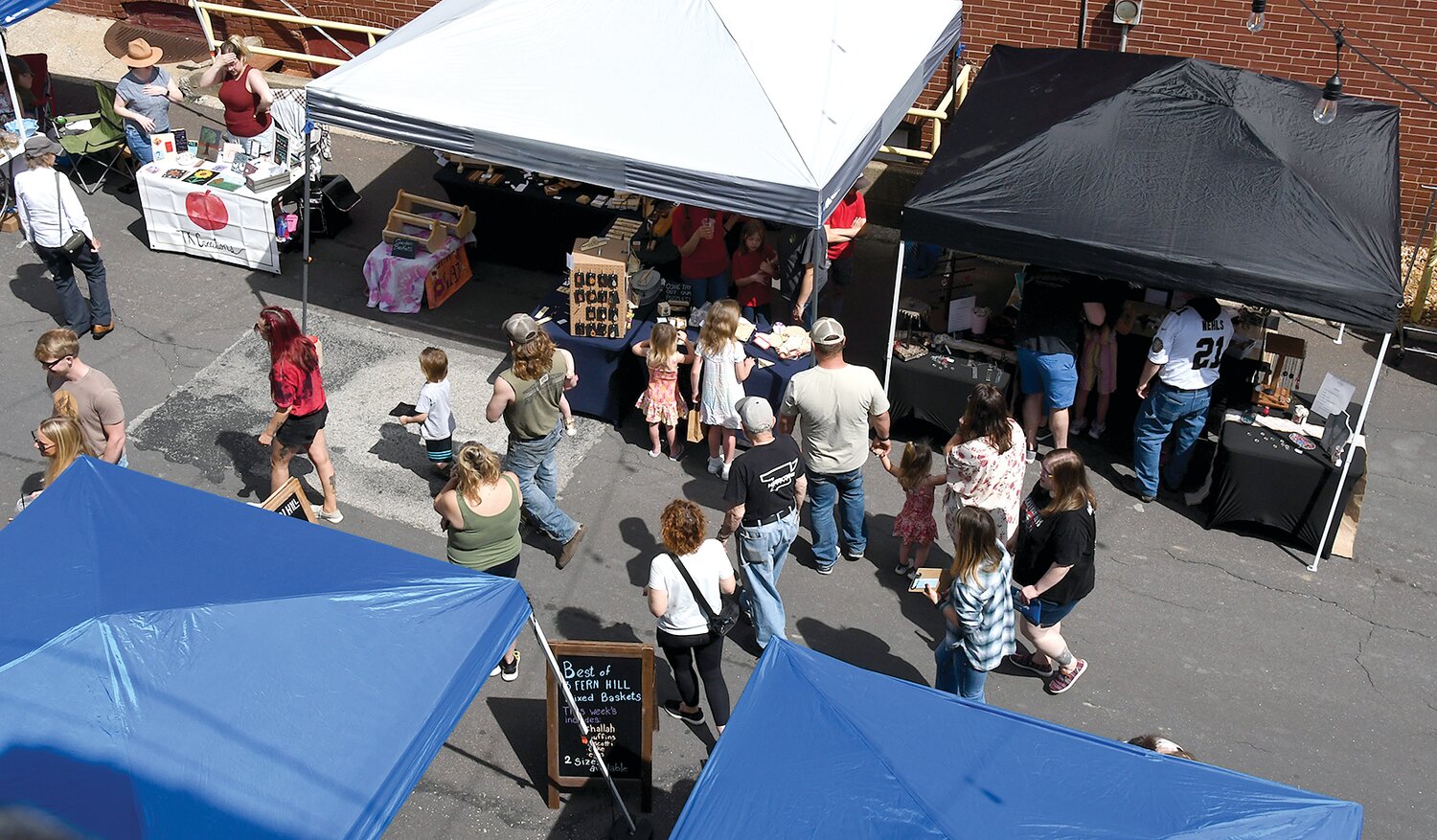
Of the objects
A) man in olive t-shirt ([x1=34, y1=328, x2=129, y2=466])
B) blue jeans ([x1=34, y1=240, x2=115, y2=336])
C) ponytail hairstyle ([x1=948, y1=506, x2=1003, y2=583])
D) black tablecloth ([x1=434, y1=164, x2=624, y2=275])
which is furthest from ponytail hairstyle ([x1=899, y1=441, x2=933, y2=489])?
blue jeans ([x1=34, y1=240, x2=115, y2=336])

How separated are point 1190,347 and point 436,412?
4.87m

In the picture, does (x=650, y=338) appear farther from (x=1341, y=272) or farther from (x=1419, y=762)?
(x=1419, y=762)

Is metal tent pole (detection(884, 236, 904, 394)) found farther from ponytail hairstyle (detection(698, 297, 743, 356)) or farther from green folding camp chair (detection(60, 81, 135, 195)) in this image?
green folding camp chair (detection(60, 81, 135, 195))

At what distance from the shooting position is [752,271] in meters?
9.30

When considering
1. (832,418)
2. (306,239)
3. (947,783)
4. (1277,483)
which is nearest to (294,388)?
(306,239)

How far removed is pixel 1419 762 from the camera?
636cm

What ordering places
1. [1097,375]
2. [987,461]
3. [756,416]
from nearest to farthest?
[756,416] < [987,461] < [1097,375]

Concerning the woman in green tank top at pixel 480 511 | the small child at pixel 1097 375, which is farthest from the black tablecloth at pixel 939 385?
the woman in green tank top at pixel 480 511

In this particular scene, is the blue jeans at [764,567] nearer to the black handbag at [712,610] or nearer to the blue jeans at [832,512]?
the black handbag at [712,610]

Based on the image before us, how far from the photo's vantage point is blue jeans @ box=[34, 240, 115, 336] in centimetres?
948

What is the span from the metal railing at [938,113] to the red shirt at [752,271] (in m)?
2.30

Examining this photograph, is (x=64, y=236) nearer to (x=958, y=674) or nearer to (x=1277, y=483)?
(x=958, y=674)


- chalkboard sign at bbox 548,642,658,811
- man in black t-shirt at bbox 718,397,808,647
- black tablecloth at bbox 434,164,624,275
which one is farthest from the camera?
black tablecloth at bbox 434,164,624,275

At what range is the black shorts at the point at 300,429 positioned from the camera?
24.5ft
